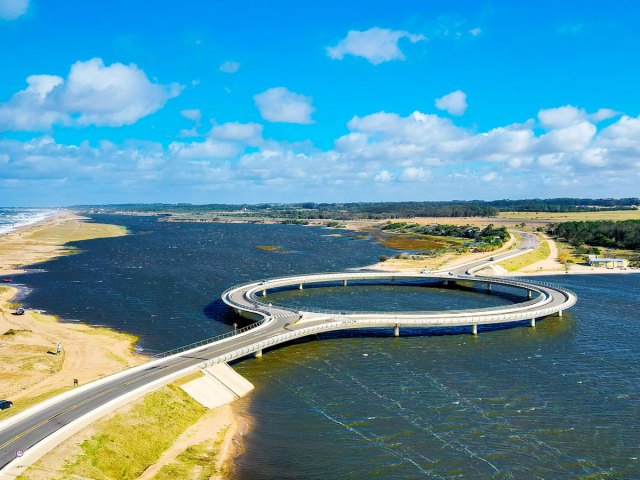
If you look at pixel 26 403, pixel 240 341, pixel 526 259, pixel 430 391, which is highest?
pixel 526 259

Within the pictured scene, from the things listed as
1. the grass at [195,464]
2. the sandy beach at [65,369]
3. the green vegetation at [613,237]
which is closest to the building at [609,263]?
the green vegetation at [613,237]

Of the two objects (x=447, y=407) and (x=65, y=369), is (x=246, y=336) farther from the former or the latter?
(x=447, y=407)

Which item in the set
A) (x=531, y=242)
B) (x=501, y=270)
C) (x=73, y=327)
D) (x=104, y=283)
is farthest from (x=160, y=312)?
(x=531, y=242)

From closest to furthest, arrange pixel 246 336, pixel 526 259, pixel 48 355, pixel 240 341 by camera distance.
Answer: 1. pixel 48 355
2. pixel 240 341
3. pixel 246 336
4. pixel 526 259

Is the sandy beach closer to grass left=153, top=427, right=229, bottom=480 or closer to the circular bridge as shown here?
grass left=153, top=427, right=229, bottom=480

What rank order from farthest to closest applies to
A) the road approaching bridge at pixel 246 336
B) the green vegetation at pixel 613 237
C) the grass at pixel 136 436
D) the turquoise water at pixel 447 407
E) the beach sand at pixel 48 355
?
the green vegetation at pixel 613 237, the beach sand at pixel 48 355, the turquoise water at pixel 447 407, the road approaching bridge at pixel 246 336, the grass at pixel 136 436

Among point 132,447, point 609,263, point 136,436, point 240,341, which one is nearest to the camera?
point 132,447

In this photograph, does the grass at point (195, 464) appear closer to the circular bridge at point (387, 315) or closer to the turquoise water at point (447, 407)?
A: the turquoise water at point (447, 407)

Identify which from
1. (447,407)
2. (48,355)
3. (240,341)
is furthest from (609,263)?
(48,355)

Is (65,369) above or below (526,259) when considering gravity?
below
